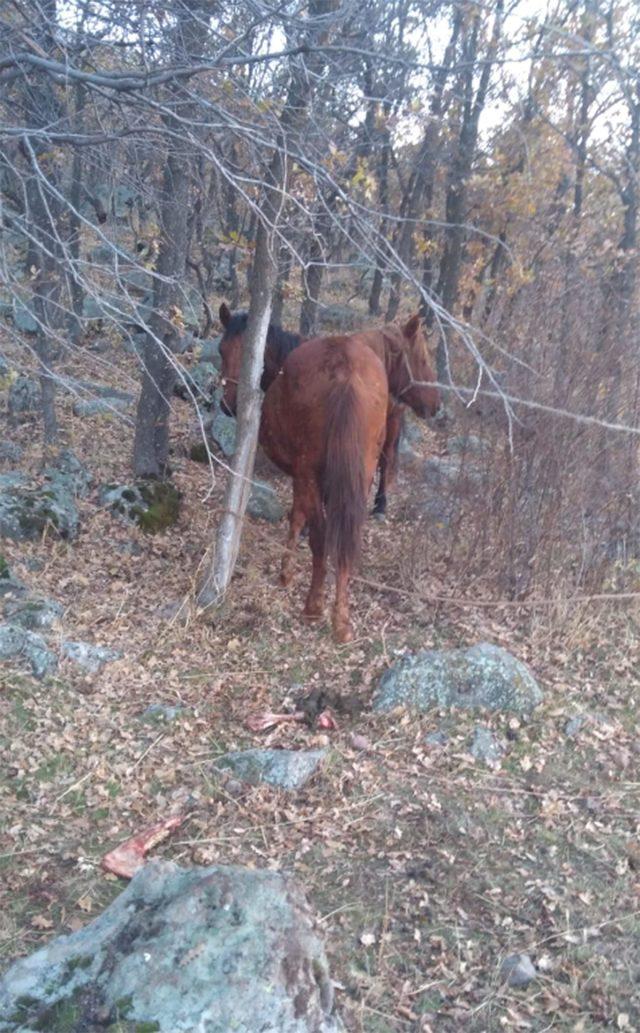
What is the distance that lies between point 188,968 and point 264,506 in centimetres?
637

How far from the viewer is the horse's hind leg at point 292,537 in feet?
23.7


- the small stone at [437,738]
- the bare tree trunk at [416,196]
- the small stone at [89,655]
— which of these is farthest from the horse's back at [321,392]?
the bare tree trunk at [416,196]

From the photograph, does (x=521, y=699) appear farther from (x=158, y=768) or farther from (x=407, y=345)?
(x=407, y=345)

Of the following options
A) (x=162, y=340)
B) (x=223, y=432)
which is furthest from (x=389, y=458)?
(x=223, y=432)

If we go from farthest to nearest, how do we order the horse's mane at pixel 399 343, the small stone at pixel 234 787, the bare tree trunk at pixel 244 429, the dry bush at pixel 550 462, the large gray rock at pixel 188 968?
the horse's mane at pixel 399 343 → the bare tree trunk at pixel 244 429 → the dry bush at pixel 550 462 → the small stone at pixel 234 787 → the large gray rock at pixel 188 968

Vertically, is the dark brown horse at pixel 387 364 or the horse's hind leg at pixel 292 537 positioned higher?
the dark brown horse at pixel 387 364

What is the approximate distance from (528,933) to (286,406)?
14.2ft

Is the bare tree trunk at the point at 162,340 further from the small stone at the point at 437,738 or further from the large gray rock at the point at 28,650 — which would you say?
the small stone at the point at 437,738

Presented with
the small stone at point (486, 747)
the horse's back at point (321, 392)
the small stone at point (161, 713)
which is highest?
the horse's back at point (321, 392)

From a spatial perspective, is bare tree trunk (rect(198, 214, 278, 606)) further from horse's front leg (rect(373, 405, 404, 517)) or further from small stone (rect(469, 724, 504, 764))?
small stone (rect(469, 724, 504, 764))

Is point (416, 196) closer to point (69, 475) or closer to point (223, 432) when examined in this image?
point (223, 432)

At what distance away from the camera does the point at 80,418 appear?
10773 mm

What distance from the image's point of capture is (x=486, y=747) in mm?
5340

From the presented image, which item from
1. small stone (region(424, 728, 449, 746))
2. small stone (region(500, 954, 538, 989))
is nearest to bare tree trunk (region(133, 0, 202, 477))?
small stone (region(424, 728, 449, 746))
